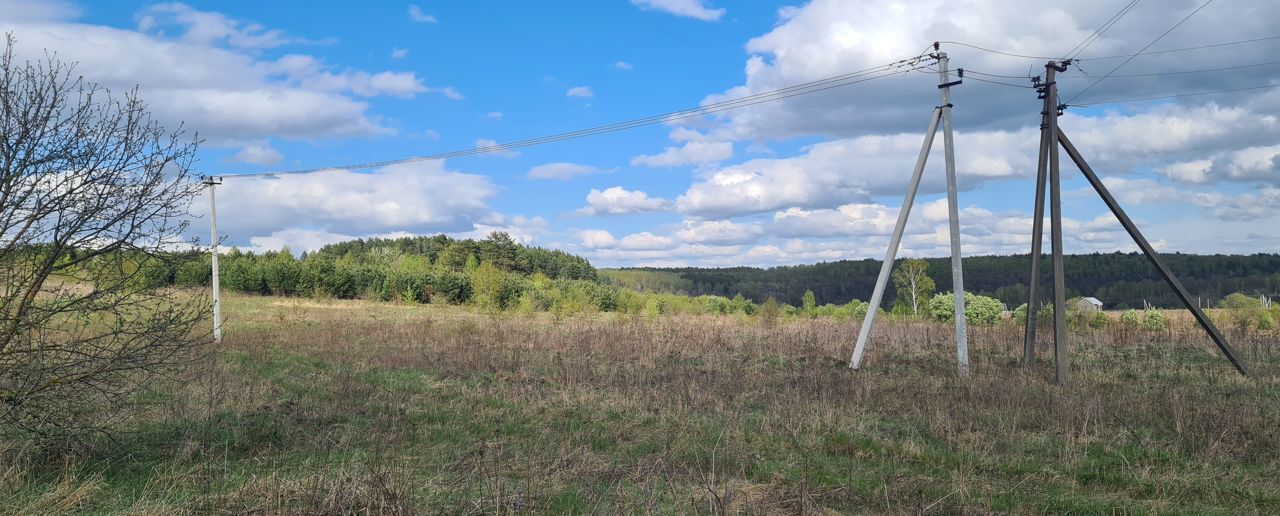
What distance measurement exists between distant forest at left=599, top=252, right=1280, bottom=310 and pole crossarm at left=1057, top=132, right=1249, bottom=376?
36.3 meters

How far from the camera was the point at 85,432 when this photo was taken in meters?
7.64

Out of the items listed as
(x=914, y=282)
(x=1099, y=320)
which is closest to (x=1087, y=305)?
(x=914, y=282)

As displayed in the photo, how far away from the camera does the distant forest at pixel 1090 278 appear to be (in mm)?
63531

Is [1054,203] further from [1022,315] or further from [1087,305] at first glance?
[1087,305]

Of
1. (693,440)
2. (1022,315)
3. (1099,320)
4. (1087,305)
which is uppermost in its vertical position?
(1022,315)

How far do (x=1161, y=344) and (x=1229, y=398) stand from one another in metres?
7.97

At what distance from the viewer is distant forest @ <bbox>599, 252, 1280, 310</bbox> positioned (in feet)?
208

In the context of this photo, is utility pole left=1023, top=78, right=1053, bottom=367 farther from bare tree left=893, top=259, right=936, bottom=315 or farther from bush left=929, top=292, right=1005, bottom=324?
bare tree left=893, top=259, right=936, bottom=315

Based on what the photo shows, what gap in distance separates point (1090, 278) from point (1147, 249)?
68.5 metres

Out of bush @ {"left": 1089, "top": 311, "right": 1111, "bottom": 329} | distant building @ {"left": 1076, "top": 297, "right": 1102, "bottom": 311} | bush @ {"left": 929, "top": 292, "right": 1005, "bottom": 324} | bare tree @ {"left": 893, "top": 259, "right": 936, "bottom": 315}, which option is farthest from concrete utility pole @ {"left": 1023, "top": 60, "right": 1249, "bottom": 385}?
bare tree @ {"left": 893, "top": 259, "right": 936, "bottom": 315}

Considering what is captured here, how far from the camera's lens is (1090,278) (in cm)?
7281

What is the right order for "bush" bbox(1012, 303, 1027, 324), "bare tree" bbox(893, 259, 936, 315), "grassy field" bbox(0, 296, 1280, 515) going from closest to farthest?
"grassy field" bbox(0, 296, 1280, 515) < "bush" bbox(1012, 303, 1027, 324) < "bare tree" bbox(893, 259, 936, 315)

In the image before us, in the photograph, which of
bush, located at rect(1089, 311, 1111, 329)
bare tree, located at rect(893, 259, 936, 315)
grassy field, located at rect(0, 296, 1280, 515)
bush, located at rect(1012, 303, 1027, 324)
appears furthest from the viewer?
bare tree, located at rect(893, 259, 936, 315)

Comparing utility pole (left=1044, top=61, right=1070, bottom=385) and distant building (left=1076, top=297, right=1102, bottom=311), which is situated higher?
utility pole (left=1044, top=61, right=1070, bottom=385)
